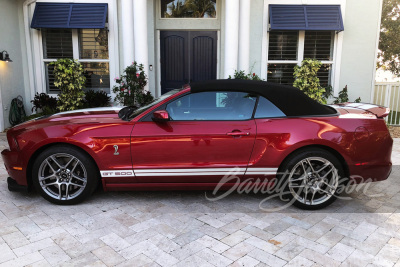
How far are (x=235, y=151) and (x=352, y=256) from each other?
151 cm

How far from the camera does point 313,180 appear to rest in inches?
143

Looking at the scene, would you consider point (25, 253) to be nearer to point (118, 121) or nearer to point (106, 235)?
point (106, 235)

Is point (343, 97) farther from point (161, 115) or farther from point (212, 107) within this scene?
point (161, 115)

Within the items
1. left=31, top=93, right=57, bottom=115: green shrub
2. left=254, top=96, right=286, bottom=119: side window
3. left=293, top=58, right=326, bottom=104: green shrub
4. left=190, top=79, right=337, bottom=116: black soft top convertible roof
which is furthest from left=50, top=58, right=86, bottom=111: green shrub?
left=254, top=96, right=286, bottom=119: side window

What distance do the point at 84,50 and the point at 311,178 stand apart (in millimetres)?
7456

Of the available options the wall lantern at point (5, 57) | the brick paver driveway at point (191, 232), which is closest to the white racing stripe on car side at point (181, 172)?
the brick paver driveway at point (191, 232)

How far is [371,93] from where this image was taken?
8.96 m

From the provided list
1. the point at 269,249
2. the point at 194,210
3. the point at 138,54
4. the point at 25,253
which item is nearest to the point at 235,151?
the point at 194,210

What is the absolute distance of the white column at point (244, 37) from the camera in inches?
327

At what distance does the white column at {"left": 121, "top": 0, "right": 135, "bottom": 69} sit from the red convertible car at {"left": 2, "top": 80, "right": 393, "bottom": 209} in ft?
16.5

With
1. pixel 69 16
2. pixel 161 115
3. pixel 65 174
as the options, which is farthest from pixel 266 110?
pixel 69 16

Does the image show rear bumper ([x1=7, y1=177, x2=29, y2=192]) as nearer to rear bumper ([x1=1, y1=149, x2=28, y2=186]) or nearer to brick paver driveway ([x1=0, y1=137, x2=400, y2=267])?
rear bumper ([x1=1, y1=149, x2=28, y2=186])

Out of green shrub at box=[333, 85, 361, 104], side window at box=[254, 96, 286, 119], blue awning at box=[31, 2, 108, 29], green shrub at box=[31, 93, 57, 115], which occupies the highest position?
blue awning at box=[31, 2, 108, 29]

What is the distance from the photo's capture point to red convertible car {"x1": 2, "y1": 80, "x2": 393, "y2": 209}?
11.6ft
